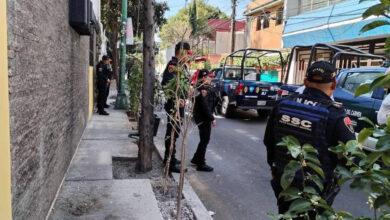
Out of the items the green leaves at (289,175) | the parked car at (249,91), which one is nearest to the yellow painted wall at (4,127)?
the green leaves at (289,175)

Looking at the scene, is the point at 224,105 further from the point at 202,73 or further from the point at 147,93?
the point at 147,93

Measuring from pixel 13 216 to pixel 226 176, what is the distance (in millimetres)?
4218

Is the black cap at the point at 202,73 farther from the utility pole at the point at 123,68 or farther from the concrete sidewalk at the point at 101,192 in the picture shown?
the utility pole at the point at 123,68

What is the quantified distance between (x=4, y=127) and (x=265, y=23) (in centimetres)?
2780

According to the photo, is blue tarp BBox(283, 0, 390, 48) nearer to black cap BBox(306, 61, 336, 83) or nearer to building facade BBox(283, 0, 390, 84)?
building facade BBox(283, 0, 390, 84)

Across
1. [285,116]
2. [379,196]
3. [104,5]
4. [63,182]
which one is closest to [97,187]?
[63,182]

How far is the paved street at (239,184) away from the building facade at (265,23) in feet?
58.5

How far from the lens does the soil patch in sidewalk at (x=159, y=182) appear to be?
4.85m

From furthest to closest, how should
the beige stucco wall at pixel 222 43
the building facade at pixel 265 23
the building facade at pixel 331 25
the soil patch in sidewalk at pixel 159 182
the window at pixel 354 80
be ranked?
the beige stucco wall at pixel 222 43 < the building facade at pixel 265 23 < the building facade at pixel 331 25 < the window at pixel 354 80 < the soil patch in sidewalk at pixel 159 182

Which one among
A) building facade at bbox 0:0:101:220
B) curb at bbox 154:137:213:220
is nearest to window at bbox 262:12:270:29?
curb at bbox 154:137:213:220

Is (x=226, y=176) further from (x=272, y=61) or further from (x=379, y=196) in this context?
(x=272, y=61)

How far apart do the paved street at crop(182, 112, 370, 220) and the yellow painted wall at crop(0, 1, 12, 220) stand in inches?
110

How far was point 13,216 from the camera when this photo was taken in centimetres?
288

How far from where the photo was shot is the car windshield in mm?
14166
